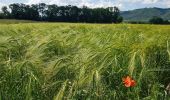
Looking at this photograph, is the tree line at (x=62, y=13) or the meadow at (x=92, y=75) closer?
the meadow at (x=92, y=75)

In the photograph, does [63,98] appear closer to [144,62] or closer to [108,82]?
[108,82]

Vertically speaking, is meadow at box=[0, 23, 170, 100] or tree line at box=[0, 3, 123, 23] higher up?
meadow at box=[0, 23, 170, 100]

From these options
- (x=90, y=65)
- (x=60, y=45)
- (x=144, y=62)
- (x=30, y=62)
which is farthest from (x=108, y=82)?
(x=60, y=45)

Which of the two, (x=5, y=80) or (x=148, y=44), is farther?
A: (x=148, y=44)

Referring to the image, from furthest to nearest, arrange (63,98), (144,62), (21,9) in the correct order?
1. (21,9)
2. (144,62)
3. (63,98)

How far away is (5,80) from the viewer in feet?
11.9

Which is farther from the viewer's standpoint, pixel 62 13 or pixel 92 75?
pixel 62 13

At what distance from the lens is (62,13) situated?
7969 centimetres

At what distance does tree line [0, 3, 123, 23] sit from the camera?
76.4 metres

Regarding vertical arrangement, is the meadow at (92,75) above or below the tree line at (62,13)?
above

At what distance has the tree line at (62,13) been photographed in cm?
7638

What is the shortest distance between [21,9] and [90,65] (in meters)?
75.0

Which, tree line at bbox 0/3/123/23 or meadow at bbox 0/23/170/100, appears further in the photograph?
tree line at bbox 0/3/123/23

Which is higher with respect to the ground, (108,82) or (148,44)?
(148,44)
